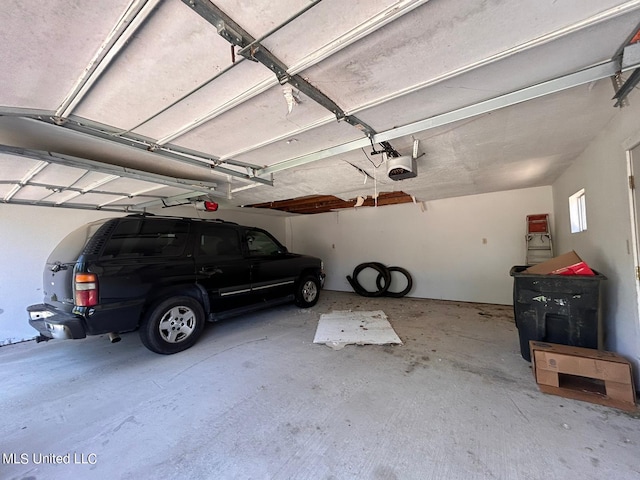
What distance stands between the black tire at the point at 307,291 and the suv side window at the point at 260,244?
857 millimetres

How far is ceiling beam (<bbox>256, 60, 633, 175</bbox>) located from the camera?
1513mm

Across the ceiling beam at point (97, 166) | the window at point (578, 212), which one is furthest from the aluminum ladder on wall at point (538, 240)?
the ceiling beam at point (97, 166)

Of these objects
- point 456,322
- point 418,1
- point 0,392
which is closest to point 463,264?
point 456,322

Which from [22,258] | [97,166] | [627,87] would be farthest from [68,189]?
[627,87]

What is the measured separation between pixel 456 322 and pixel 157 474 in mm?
4127

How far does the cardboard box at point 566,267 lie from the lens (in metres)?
2.43

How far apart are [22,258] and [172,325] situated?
9.92ft

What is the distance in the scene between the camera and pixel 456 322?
4125 millimetres

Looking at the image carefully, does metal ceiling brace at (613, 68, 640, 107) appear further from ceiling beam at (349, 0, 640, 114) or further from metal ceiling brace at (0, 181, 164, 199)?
metal ceiling brace at (0, 181, 164, 199)

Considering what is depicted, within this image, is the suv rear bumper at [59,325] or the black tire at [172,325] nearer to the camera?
the suv rear bumper at [59,325]

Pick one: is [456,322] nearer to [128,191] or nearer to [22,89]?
[22,89]

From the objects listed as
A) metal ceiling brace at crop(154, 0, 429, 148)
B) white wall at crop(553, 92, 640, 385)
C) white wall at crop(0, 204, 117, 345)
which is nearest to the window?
white wall at crop(553, 92, 640, 385)

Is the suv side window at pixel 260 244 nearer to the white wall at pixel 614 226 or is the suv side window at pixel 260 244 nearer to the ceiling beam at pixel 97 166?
the ceiling beam at pixel 97 166

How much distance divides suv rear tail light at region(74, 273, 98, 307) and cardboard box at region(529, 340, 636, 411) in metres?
4.22
